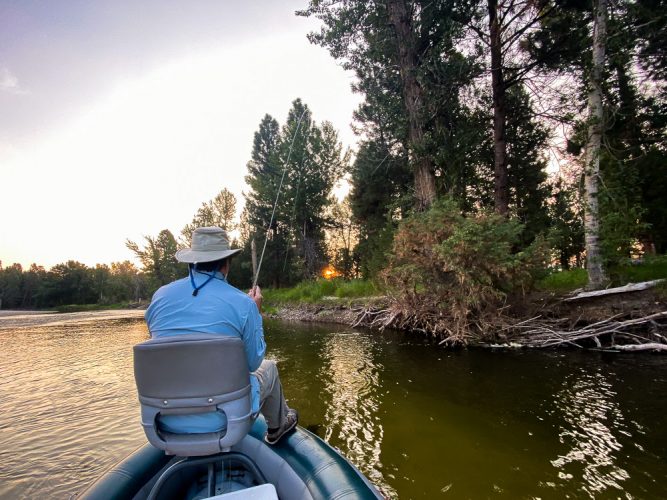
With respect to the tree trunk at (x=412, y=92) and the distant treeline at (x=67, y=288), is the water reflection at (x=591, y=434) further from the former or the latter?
the distant treeline at (x=67, y=288)

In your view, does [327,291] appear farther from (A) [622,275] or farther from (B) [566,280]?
(A) [622,275]

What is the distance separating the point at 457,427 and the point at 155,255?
184 ft

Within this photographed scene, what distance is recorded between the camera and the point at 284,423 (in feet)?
8.92

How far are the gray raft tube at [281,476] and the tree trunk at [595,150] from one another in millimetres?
10048

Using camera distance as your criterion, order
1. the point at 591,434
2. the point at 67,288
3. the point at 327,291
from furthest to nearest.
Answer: the point at 67,288
the point at 327,291
the point at 591,434

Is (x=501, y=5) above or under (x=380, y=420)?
above

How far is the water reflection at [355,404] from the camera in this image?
12.3ft

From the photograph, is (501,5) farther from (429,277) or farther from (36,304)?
(36,304)

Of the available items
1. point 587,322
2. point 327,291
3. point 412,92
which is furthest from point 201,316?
point 327,291

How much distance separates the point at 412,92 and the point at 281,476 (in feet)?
43.9

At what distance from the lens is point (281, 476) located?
86.4 inches

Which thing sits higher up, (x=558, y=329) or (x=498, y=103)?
(x=498, y=103)

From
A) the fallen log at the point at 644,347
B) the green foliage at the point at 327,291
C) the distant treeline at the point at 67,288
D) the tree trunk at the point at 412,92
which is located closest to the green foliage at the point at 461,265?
the fallen log at the point at 644,347

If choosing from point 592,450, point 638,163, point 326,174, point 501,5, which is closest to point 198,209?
point 326,174
